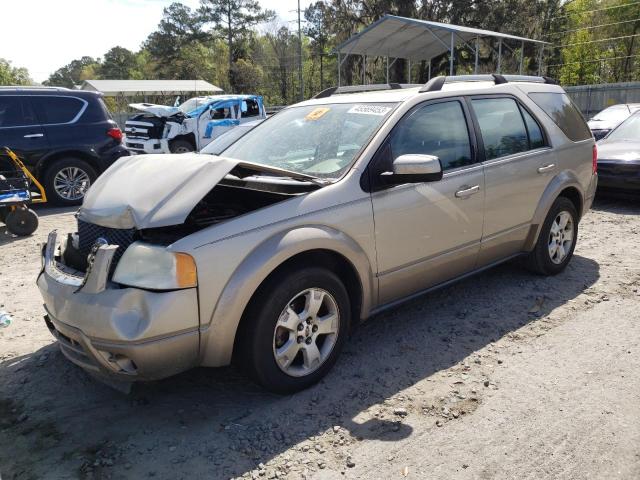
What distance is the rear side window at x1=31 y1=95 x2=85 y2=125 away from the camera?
9023 millimetres

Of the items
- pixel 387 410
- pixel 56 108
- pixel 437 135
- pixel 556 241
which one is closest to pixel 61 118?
pixel 56 108

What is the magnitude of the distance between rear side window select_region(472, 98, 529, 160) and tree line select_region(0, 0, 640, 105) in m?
18.9

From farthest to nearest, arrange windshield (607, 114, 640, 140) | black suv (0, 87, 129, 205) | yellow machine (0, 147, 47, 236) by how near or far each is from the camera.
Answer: windshield (607, 114, 640, 140) < black suv (0, 87, 129, 205) < yellow machine (0, 147, 47, 236)

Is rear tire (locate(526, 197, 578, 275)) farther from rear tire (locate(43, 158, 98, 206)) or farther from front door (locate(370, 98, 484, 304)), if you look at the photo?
rear tire (locate(43, 158, 98, 206))

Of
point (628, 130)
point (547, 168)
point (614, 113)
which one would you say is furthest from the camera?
point (614, 113)

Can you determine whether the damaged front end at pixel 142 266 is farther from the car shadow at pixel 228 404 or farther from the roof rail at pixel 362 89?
the roof rail at pixel 362 89

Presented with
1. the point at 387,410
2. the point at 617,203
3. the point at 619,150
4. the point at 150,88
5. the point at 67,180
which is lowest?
the point at 387,410

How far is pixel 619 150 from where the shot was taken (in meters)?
8.63

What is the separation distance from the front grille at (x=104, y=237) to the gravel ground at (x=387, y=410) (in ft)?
2.96

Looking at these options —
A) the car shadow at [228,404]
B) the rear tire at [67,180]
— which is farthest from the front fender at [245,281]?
the rear tire at [67,180]

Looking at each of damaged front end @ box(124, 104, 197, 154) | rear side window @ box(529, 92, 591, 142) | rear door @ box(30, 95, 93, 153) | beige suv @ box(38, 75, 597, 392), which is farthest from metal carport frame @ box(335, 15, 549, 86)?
beige suv @ box(38, 75, 597, 392)

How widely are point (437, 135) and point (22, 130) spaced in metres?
7.77

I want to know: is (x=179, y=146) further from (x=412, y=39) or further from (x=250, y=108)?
(x=412, y=39)

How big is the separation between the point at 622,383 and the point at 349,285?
1.77m
